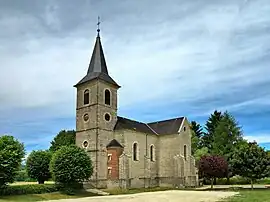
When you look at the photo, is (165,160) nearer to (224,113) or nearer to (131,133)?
(131,133)

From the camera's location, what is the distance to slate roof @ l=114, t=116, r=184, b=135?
159ft

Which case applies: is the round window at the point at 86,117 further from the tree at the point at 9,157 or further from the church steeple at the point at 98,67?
the tree at the point at 9,157

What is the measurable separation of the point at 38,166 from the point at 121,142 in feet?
36.3

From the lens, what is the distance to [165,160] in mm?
51156

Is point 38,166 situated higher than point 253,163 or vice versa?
point 253,163

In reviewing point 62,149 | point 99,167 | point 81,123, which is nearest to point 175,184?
point 99,167

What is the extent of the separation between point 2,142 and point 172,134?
27.5 m

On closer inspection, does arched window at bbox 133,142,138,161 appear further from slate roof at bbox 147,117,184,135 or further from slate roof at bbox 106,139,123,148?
slate roof at bbox 147,117,184,135

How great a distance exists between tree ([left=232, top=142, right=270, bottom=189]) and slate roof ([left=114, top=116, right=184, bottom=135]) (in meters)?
13.3

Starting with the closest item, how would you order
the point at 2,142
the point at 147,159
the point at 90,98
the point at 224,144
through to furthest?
the point at 2,142
the point at 90,98
the point at 147,159
the point at 224,144

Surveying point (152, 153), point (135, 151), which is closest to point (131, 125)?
point (135, 151)

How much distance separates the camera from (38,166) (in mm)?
41406

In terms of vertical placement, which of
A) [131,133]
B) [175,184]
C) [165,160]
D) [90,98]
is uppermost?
[90,98]

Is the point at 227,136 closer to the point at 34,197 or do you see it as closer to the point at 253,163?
the point at 253,163
